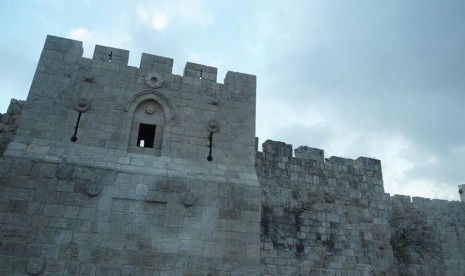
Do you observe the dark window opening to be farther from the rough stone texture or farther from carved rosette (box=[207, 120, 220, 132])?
the rough stone texture

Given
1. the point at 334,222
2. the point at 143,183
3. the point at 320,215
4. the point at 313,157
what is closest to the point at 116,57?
the point at 143,183

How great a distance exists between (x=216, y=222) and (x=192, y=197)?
2.24ft

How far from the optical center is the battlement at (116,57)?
7.73 metres

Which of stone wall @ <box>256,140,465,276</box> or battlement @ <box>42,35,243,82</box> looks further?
stone wall @ <box>256,140,465,276</box>

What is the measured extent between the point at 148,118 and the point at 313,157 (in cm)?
517

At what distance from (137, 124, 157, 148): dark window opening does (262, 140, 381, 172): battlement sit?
3446 millimetres

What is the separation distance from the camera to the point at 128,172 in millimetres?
7020

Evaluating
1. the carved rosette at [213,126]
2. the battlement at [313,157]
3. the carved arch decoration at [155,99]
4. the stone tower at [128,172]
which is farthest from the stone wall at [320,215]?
the carved arch decoration at [155,99]

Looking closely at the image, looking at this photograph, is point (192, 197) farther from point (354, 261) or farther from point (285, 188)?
point (354, 261)

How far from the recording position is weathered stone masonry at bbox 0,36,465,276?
642 cm

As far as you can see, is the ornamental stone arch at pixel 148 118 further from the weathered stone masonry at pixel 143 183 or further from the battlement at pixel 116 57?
the battlement at pixel 116 57

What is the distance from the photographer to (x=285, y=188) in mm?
9984

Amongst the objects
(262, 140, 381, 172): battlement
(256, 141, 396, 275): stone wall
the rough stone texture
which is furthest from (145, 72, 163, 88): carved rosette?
(262, 140, 381, 172): battlement

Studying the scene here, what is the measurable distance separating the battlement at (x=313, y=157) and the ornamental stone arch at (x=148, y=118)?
3463 mm
